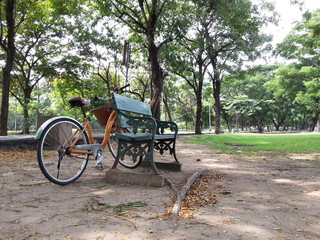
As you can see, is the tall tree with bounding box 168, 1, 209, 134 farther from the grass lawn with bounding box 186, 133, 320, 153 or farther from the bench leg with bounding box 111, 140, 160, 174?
the bench leg with bounding box 111, 140, 160, 174

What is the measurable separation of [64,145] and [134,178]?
982 millimetres

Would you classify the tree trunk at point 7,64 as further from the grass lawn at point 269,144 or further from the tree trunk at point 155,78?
the grass lawn at point 269,144

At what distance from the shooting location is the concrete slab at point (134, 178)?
11.1ft

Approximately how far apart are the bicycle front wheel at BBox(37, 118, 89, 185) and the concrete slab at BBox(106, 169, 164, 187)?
0.46m

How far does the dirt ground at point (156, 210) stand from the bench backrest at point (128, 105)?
106 cm

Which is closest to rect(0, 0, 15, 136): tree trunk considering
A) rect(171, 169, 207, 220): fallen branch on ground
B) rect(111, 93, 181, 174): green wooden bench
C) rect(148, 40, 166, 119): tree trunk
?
rect(148, 40, 166, 119): tree trunk

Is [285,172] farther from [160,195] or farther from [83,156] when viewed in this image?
[83,156]

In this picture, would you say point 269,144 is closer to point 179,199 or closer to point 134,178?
point 134,178

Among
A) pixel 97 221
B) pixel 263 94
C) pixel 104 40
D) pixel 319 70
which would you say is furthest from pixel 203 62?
pixel 263 94

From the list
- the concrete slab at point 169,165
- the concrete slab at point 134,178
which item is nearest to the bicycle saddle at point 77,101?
the concrete slab at point 134,178

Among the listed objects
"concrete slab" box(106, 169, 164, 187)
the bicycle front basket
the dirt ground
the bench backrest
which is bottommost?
the dirt ground

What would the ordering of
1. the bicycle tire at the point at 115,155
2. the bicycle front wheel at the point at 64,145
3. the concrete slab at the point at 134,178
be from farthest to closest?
the bicycle tire at the point at 115,155, the concrete slab at the point at 134,178, the bicycle front wheel at the point at 64,145

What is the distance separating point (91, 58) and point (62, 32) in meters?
2.61

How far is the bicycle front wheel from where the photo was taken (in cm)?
319
